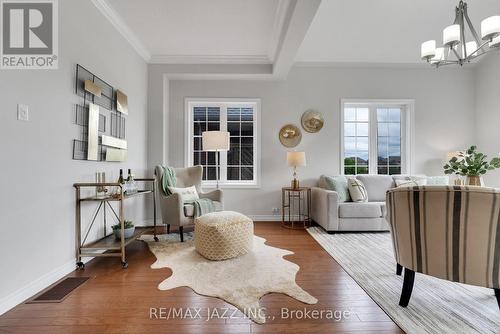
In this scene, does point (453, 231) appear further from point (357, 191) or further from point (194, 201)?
point (194, 201)

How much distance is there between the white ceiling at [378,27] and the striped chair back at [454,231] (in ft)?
9.24

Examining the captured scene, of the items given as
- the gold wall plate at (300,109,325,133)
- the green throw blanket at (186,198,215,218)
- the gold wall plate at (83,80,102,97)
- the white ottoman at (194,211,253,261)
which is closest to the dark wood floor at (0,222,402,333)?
the white ottoman at (194,211,253,261)

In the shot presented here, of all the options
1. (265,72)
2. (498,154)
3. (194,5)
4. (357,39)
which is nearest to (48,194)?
(194,5)

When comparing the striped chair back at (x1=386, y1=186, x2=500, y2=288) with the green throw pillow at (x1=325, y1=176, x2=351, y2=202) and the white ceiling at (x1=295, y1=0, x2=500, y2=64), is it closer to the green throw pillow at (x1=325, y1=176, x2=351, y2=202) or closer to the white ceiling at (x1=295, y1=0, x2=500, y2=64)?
the green throw pillow at (x1=325, y1=176, x2=351, y2=202)

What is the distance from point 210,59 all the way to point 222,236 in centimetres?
298

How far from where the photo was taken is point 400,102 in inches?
178

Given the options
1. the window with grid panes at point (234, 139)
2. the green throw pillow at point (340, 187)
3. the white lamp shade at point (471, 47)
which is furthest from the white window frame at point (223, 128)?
the white lamp shade at point (471, 47)

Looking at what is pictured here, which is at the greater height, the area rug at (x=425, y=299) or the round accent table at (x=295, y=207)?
the round accent table at (x=295, y=207)

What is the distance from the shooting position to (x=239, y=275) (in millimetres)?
2186

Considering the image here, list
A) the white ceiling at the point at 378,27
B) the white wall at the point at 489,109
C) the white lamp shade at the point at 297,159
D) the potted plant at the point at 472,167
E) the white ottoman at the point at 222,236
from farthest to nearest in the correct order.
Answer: the white wall at the point at 489,109 → the white lamp shade at the point at 297,159 → the white ceiling at the point at 378,27 → the white ottoman at the point at 222,236 → the potted plant at the point at 472,167

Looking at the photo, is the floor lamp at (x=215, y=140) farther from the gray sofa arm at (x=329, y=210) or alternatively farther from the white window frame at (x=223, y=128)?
the gray sofa arm at (x=329, y=210)

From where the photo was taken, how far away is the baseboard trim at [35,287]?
66.2 inches

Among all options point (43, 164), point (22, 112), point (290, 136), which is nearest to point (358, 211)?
point (290, 136)

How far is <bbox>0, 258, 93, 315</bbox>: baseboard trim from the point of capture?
1683mm
